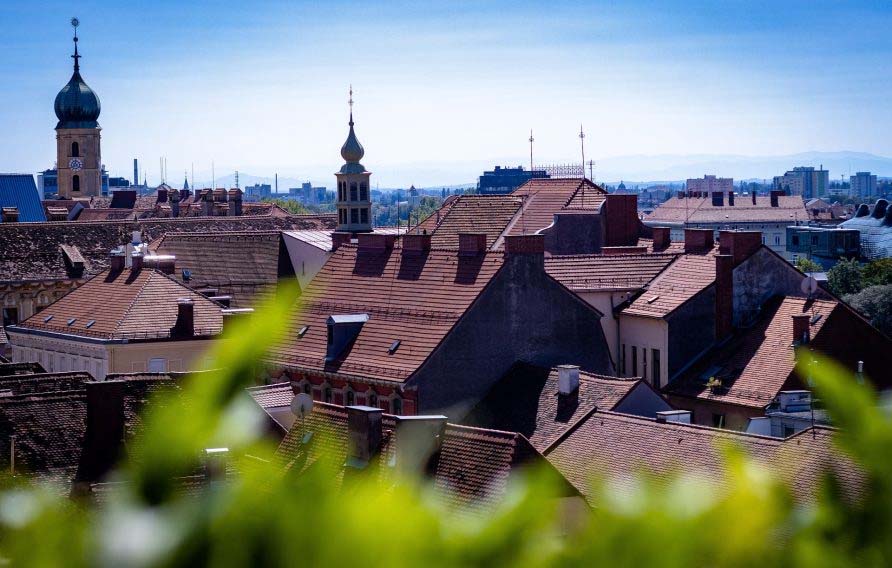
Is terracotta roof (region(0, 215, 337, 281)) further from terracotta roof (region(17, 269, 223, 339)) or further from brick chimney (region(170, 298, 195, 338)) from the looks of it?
brick chimney (region(170, 298, 195, 338))

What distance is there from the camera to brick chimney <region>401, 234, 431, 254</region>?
145 feet

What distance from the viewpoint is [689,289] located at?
1735 inches

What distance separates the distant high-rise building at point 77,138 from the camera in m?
136

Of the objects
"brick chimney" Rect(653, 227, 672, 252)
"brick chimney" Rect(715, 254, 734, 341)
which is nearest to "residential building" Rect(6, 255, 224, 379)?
"brick chimney" Rect(715, 254, 734, 341)

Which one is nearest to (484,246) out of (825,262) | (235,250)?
(235,250)

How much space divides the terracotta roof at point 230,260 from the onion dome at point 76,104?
72.5 meters

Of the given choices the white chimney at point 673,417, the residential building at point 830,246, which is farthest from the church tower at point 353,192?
the residential building at point 830,246

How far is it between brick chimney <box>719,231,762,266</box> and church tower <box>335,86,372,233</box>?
2573 cm

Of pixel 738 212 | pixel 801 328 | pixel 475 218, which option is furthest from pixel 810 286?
pixel 738 212

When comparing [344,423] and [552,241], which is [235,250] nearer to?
[552,241]

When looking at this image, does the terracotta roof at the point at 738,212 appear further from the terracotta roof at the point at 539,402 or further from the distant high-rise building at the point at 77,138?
the terracotta roof at the point at 539,402

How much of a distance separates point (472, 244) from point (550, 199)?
60.7 ft

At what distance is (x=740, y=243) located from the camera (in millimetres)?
44562

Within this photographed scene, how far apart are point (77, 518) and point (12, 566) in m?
0.18
